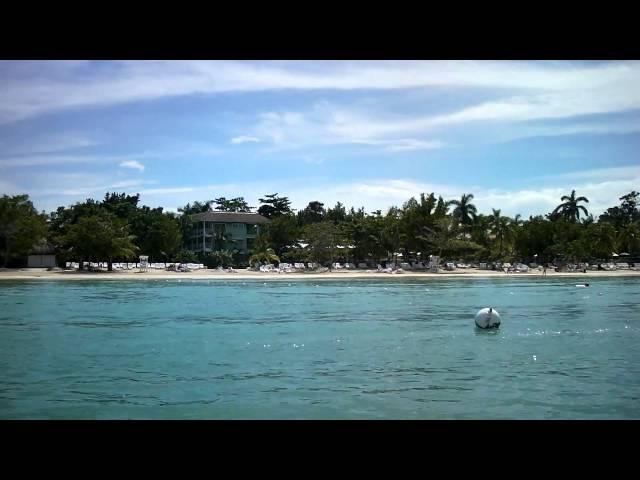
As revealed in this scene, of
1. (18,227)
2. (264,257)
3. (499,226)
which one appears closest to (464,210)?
(499,226)

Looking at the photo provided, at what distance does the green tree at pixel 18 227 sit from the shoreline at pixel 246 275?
5.51ft

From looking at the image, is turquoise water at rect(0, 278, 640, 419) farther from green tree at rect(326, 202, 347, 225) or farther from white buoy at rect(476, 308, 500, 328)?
green tree at rect(326, 202, 347, 225)

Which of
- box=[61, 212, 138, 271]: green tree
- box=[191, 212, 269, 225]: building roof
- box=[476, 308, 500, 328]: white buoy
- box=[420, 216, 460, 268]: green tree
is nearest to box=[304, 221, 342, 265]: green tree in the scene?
box=[420, 216, 460, 268]: green tree

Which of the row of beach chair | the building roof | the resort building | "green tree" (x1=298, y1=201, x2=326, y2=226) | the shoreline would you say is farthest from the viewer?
"green tree" (x1=298, y1=201, x2=326, y2=226)

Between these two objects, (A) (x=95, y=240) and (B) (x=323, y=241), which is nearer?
(A) (x=95, y=240)

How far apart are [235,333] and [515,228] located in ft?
157

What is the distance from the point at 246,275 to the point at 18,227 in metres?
15.9

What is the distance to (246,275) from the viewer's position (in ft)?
155

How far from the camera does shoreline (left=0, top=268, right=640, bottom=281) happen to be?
42969 mm

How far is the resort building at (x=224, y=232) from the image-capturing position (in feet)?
197

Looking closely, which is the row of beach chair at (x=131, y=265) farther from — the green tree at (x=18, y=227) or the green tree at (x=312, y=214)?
the green tree at (x=312, y=214)

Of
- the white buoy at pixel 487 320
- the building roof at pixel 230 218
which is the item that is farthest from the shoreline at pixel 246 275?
the white buoy at pixel 487 320

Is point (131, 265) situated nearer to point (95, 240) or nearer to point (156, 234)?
point (156, 234)
